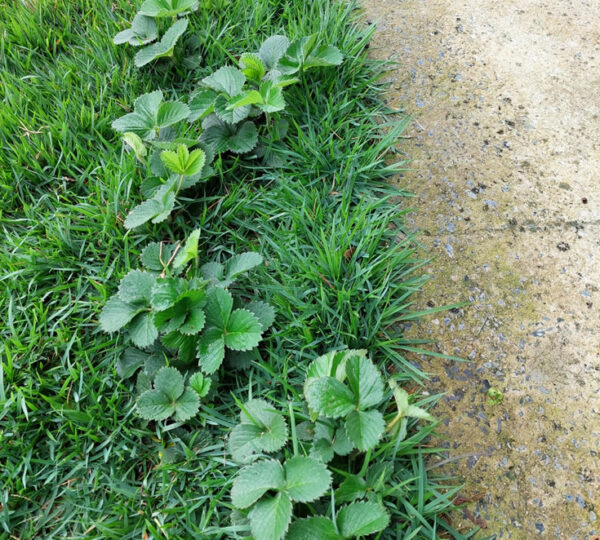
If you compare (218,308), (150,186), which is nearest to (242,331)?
(218,308)

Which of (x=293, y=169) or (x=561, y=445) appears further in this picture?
(x=293, y=169)

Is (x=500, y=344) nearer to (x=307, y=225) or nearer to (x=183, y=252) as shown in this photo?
(x=307, y=225)

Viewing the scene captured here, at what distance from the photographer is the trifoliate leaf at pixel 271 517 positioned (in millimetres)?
1129

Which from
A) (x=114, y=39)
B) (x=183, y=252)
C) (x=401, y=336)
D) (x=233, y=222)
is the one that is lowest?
(x=401, y=336)

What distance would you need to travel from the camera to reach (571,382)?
147 centimetres

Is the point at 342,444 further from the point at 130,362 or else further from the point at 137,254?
the point at 137,254

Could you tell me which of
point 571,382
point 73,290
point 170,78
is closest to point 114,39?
point 170,78

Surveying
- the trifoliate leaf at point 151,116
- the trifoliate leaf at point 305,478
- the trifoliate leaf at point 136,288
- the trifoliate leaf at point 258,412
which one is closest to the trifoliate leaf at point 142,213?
the trifoliate leaf at point 136,288

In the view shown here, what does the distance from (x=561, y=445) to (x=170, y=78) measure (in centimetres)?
197

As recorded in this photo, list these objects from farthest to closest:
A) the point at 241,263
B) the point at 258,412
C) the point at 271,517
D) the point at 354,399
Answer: the point at 241,263
the point at 258,412
the point at 354,399
the point at 271,517

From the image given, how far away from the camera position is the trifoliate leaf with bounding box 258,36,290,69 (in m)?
2.01

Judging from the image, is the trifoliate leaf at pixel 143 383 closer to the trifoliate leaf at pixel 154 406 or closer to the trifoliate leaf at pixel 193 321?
the trifoliate leaf at pixel 154 406

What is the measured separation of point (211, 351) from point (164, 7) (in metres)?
1.48

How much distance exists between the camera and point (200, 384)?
1432 millimetres
